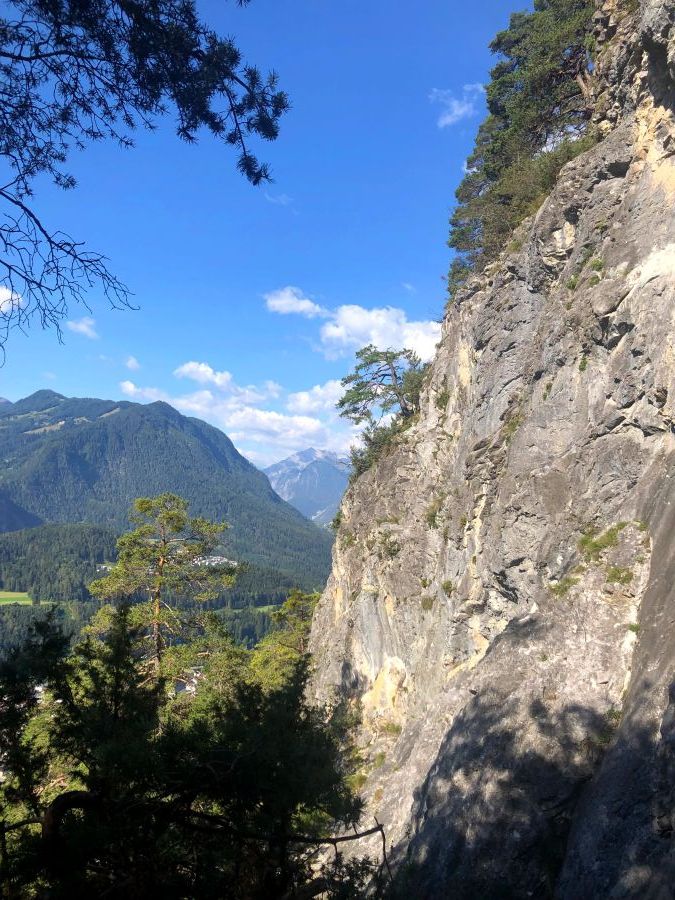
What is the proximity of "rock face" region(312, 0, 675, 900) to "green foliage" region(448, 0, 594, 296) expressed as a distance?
8.15ft

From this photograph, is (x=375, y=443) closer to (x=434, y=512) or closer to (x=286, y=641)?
(x=434, y=512)

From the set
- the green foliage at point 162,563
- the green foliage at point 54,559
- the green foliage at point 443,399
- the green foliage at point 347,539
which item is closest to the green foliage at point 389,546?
the green foliage at point 347,539

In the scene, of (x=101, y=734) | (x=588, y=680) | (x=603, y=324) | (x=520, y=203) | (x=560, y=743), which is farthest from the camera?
(x=520, y=203)

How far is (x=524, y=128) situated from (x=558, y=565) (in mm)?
20046

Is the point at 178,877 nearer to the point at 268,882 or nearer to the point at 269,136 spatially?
the point at 268,882

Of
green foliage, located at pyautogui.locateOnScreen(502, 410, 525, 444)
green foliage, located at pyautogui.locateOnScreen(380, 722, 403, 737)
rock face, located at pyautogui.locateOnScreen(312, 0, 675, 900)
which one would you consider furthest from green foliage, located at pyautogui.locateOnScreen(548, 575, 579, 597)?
green foliage, located at pyautogui.locateOnScreen(380, 722, 403, 737)

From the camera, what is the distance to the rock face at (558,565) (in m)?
7.19

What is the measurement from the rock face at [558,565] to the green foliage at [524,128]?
248 cm

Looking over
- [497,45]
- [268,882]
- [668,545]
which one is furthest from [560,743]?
[497,45]

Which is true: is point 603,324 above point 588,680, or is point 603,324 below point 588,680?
above

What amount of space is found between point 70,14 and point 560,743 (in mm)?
11550

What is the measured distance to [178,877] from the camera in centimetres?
387

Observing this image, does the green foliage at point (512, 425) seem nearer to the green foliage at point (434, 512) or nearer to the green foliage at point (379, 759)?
the green foliage at point (434, 512)

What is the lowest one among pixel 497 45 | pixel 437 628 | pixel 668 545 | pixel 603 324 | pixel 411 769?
pixel 411 769
